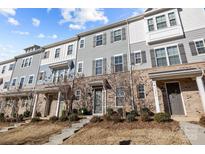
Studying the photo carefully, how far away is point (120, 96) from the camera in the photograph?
482 inches

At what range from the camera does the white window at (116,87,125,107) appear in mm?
12073

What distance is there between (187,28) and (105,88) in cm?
875

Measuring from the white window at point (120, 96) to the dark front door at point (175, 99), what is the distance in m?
3.72

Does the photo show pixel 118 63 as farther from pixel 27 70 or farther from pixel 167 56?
pixel 27 70

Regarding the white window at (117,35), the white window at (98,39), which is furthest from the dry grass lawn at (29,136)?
the white window at (117,35)

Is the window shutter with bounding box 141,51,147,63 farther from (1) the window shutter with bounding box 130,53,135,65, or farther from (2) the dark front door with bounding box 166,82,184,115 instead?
(2) the dark front door with bounding box 166,82,184,115

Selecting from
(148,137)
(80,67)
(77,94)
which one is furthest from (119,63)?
(148,137)

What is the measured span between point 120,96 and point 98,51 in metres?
5.71

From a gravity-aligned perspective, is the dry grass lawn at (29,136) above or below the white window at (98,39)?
below

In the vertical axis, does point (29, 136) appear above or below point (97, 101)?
below

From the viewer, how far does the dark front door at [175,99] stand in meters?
10.3

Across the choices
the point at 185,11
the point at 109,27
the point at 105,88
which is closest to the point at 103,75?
the point at 105,88

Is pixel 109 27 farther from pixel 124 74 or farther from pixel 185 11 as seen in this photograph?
pixel 185 11

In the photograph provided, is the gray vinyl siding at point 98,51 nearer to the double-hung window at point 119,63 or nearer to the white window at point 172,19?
the double-hung window at point 119,63
